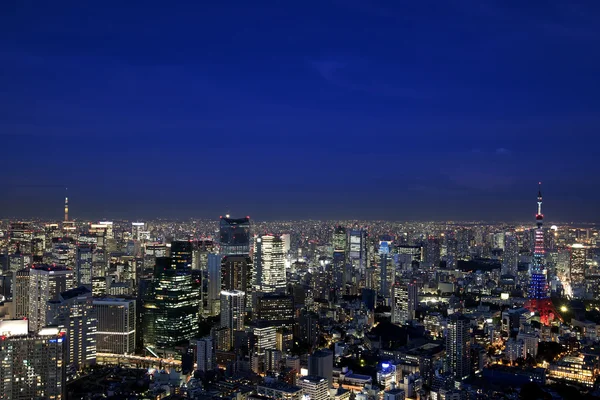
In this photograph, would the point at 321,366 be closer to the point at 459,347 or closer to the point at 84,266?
the point at 459,347

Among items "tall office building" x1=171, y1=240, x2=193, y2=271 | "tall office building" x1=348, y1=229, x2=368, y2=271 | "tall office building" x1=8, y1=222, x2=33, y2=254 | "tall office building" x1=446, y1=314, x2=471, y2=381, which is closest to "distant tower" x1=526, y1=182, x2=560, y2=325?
"tall office building" x1=446, y1=314, x2=471, y2=381

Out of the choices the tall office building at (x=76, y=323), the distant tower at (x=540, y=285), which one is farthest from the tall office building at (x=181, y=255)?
the distant tower at (x=540, y=285)

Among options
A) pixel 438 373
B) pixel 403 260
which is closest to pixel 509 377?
pixel 438 373

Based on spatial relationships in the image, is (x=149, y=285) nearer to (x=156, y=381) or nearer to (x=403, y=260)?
(x=156, y=381)

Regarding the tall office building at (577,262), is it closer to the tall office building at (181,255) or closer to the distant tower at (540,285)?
the distant tower at (540,285)

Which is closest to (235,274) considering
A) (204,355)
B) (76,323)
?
(204,355)

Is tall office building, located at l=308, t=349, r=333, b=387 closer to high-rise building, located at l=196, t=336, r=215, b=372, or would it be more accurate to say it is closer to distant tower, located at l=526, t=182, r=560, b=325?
high-rise building, located at l=196, t=336, r=215, b=372
